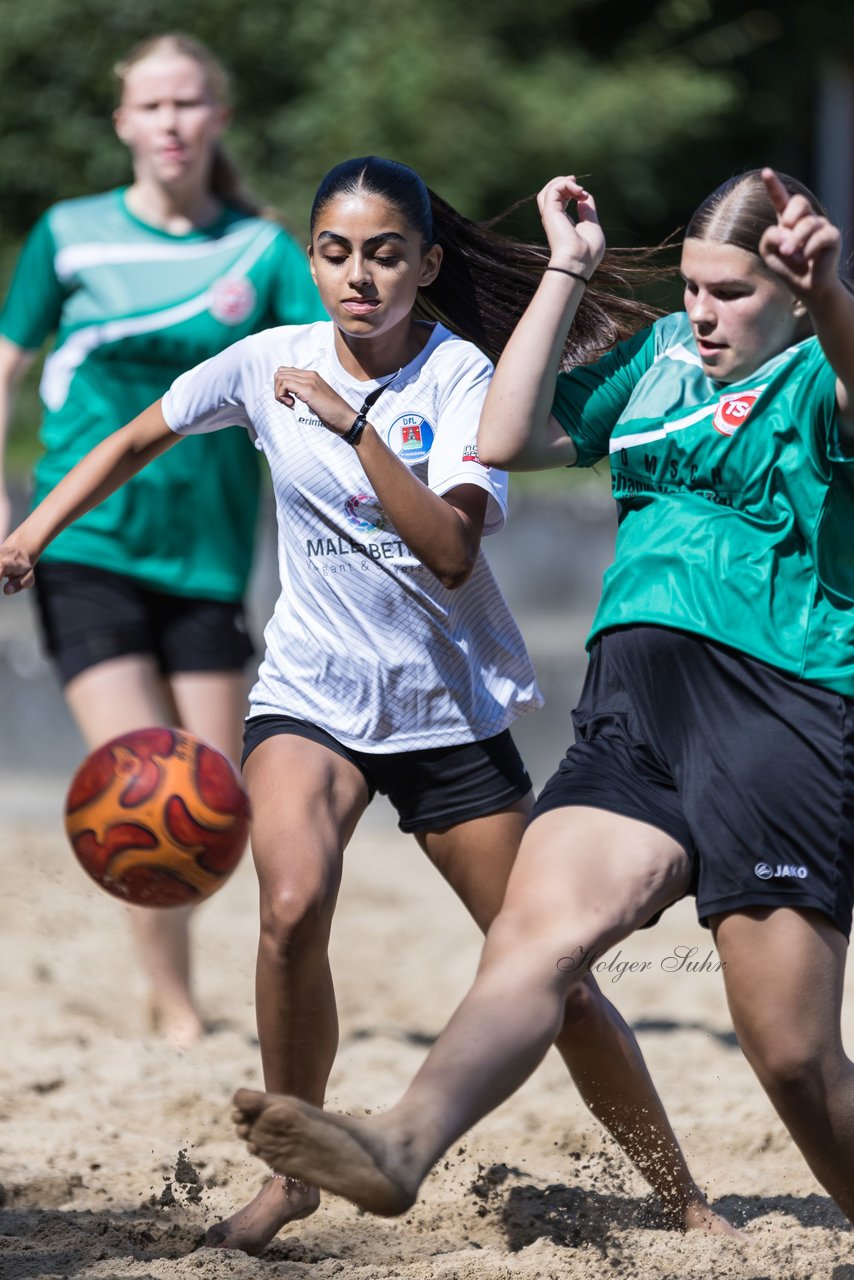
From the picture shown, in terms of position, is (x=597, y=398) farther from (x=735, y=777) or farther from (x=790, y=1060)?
(x=790, y=1060)

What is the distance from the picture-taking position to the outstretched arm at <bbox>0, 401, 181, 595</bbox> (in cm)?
378

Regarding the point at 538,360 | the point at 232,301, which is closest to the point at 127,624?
the point at 232,301

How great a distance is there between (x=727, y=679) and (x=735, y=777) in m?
0.18

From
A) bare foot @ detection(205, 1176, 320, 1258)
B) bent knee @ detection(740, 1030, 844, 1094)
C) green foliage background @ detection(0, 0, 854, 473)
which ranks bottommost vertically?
bare foot @ detection(205, 1176, 320, 1258)

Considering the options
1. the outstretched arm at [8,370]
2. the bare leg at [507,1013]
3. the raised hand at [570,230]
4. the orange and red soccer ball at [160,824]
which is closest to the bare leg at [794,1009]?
the bare leg at [507,1013]

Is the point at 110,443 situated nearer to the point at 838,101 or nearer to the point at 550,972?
the point at 550,972

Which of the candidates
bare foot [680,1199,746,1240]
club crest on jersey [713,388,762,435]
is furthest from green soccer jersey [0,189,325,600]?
bare foot [680,1199,746,1240]

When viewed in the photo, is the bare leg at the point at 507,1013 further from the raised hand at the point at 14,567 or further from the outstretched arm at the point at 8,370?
the outstretched arm at the point at 8,370

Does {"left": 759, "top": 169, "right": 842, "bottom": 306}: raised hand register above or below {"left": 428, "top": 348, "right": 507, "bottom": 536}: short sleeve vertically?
above

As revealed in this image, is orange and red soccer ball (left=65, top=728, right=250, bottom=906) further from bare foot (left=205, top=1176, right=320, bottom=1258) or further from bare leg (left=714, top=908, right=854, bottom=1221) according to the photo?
bare leg (left=714, top=908, right=854, bottom=1221)

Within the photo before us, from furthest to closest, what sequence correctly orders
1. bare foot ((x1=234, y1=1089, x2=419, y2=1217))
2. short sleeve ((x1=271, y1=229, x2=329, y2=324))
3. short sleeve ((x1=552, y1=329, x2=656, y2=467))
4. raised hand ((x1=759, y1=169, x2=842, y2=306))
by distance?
short sleeve ((x1=271, y1=229, x2=329, y2=324))
short sleeve ((x1=552, y1=329, x2=656, y2=467))
raised hand ((x1=759, y1=169, x2=842, y2=306))
bare foot ((x1=234, y1=1089, x2=419, y2=1217))

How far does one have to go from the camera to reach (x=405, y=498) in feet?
10.8

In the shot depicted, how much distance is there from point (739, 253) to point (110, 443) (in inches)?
58.2

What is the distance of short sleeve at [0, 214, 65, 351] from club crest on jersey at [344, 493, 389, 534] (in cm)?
226
